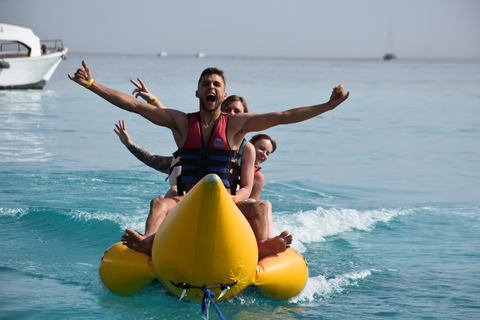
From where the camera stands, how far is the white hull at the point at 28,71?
20016 mm

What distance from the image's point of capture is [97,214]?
19.6 feet

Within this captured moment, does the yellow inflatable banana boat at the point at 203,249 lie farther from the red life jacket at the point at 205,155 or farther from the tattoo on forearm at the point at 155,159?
the tattoo on forearm at the point at 155,159

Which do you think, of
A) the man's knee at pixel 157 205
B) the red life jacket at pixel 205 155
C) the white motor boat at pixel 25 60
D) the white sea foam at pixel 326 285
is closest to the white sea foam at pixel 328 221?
the white sea foam at pixel 326 285

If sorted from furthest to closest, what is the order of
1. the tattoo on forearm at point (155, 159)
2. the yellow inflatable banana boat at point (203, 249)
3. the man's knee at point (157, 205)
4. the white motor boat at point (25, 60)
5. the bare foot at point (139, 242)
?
1. the white motor boat at point (25, 60)
2. the tattoo on forearm at point (155, 159)
3. the man's knee at point (157, 205)
4. the bare foot at point (139, 242)
5. the yellow inflatable banana boat at point (203, 249)

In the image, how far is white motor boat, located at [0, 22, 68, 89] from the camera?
19.5m

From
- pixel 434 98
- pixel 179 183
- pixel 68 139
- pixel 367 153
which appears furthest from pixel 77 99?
pixel 179 183

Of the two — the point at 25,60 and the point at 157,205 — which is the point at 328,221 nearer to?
the point at 157,205

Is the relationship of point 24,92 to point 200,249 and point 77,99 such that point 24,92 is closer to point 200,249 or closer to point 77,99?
point 77,99

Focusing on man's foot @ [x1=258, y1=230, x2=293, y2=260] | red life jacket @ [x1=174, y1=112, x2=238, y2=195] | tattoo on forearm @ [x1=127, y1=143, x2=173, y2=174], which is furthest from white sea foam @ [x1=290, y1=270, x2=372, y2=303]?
tattoo on forearm @ [x1=127, y1=143, x2=173, y2=174]

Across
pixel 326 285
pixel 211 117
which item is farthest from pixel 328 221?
pixel 211 117

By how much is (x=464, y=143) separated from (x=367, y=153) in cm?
278

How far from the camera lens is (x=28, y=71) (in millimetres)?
20938

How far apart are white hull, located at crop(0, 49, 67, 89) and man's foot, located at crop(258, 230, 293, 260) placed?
17741 mm

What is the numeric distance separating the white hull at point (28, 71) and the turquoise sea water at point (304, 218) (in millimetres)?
6954
